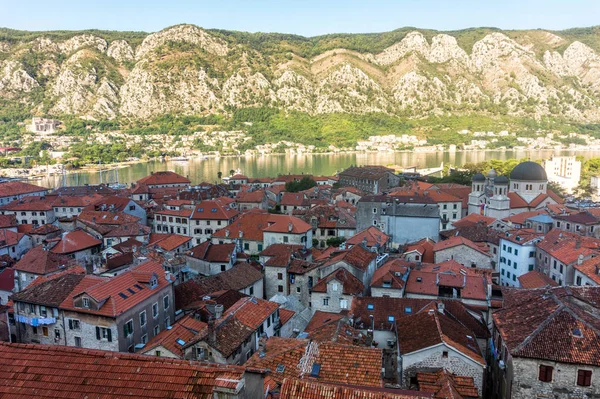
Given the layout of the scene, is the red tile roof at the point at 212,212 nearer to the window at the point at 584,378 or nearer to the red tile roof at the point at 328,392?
the window at the point at 584,378

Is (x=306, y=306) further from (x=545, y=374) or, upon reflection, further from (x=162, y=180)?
(x=162, y=180)

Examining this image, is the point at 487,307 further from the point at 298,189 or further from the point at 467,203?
the point at 298,189

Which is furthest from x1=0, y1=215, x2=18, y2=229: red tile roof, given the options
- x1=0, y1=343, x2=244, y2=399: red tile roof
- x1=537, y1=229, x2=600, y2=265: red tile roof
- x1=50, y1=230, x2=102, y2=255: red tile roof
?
x1=537, y1=229, x2=600, y2=265: red tile roof

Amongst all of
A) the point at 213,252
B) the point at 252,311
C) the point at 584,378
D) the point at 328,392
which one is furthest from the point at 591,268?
the point at 213,252

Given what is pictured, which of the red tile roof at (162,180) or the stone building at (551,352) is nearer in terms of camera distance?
the stone building at (551,352)

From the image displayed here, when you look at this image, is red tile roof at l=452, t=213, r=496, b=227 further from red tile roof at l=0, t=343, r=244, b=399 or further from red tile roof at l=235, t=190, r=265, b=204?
red tile roof at l=0, t=343, r=244, b=399

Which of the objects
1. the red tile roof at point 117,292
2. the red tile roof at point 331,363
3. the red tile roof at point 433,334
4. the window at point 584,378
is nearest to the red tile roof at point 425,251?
the red tile roof at point 433,334

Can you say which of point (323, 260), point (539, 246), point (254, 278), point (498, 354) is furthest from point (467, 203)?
point (498, 354)
